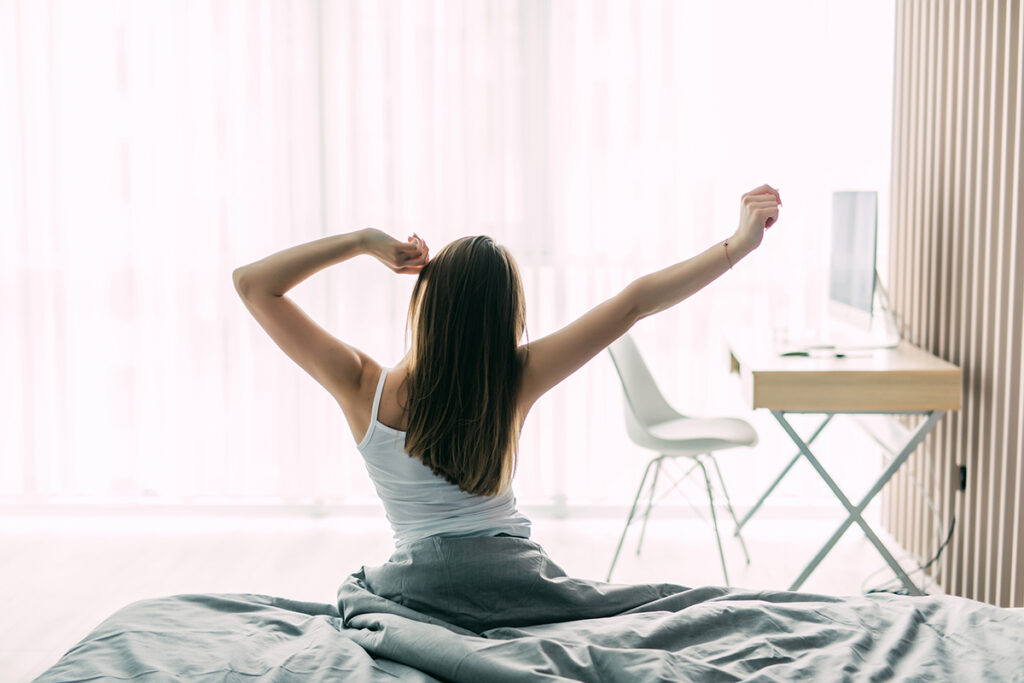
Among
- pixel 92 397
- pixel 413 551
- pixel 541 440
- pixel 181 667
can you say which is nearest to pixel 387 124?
pixel 541 440

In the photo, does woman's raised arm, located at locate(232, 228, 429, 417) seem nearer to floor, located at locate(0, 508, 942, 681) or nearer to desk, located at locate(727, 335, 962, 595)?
desk, located at locate(727, 335, 962, 595)

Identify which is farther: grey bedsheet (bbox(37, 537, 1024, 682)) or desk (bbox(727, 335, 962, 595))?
desk (bbox(727, 335, 962, 595))

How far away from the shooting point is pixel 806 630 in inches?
57.6

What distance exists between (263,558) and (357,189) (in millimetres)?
1501

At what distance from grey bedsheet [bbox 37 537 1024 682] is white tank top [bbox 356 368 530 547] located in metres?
0.04

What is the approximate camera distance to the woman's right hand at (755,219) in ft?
5.70

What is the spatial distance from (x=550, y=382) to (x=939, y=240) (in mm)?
2005

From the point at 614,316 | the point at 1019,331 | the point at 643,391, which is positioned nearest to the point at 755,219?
the point at 614,316

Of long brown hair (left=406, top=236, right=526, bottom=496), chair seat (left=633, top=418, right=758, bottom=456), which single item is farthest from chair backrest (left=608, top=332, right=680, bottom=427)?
long brown hair (left=406, top=236, right=526, bottom=496)

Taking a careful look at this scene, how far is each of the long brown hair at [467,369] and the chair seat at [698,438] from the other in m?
1.63

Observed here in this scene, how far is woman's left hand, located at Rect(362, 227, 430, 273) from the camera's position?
1.65 metres

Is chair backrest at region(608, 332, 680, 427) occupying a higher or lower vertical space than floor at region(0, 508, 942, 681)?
higher

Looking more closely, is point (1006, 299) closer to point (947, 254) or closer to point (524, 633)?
point (947, 254)

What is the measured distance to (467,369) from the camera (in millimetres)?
1623
